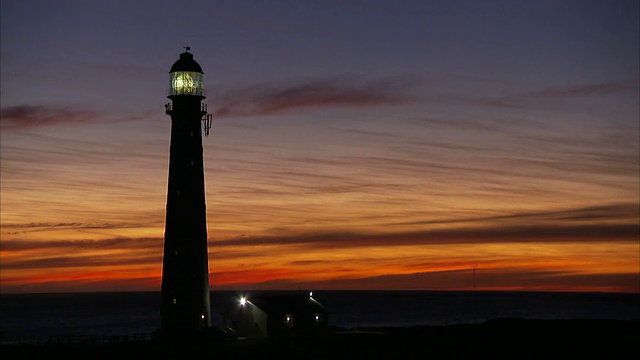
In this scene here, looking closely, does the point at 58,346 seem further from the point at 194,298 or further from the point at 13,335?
the point at 13,335

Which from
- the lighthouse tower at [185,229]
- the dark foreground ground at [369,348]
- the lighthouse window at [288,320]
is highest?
the lighthouse tower at [185,229]

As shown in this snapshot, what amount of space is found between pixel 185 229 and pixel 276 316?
443 inches

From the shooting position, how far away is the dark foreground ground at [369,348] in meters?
53.1

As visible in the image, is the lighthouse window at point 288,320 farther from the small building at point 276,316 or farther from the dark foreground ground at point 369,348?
the dark foreground ground at point 369,348

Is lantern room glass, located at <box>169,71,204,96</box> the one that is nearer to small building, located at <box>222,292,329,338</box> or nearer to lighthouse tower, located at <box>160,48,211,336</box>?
lighthouse tower, located at <box>160,48,211,336</box>

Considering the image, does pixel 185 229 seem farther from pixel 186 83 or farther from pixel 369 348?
pixel 369 348

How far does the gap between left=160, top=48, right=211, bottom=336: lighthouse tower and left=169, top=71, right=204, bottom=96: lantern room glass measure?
31 centimetres

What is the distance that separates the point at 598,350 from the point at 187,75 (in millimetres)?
30094

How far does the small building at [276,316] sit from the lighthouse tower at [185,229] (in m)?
7.76

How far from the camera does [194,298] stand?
55625 mm

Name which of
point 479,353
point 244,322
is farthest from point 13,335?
point 479,353

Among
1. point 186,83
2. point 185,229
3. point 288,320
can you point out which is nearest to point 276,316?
point 288,320

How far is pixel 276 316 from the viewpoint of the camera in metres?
63.1

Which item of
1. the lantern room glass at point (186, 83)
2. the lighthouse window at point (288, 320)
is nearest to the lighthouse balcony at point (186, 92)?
the lantern room glass at point (186, 83)
